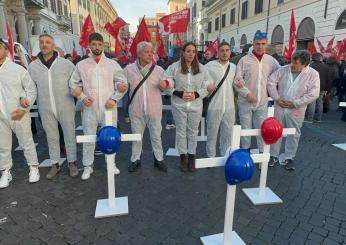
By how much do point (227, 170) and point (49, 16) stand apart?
1512 inches

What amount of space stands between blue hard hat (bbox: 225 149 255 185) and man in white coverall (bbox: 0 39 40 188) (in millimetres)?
2966

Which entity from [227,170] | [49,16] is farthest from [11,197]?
[49,16]

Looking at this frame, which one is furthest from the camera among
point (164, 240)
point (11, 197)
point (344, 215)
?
point (11, 197)

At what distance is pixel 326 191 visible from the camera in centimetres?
373

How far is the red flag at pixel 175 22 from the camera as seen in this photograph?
9.02m

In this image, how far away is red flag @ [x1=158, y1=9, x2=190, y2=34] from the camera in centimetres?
902

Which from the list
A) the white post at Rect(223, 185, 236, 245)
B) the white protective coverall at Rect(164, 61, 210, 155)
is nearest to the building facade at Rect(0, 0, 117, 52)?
the white protective coverall at Rect(164, 61, 210, 155)

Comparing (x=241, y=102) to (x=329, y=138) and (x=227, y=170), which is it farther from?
(x=329, y=138)

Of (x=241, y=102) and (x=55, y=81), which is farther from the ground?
(x=55, y=81)

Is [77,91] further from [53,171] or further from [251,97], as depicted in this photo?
[251,97]

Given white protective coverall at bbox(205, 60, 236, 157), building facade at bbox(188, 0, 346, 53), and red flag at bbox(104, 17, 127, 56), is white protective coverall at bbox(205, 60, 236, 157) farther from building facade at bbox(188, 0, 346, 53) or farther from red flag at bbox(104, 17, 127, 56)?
building facade at bbox(188, 0, 346, 53)

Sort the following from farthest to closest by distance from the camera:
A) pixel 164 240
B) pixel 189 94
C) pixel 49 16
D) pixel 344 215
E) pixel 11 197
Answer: pixel 49 16 → pixel 189 94 → pixel 11 197 → pixel 344 215 → pixel 164 240

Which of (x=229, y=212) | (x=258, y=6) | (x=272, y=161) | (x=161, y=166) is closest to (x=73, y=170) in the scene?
(x=161, y=166)

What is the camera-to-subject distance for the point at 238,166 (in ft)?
7.07
